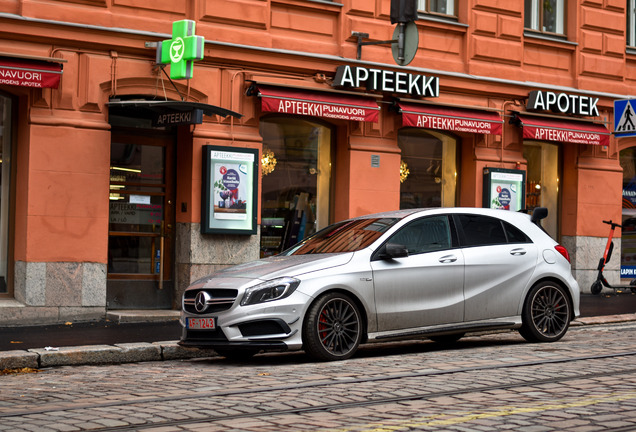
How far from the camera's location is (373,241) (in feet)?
36.5

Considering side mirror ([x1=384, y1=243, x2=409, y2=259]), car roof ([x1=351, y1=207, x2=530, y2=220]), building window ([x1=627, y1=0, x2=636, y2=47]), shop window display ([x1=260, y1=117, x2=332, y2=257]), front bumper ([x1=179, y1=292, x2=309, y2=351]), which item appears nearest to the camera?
front bumper ([x1=179, y1=292, x2=309, y2=351])

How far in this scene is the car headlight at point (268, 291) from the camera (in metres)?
10.3

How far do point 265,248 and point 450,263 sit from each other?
6.68 meters

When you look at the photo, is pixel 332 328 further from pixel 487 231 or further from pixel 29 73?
pixel 29 73

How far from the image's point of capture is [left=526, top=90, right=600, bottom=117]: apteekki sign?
20203 millimetres

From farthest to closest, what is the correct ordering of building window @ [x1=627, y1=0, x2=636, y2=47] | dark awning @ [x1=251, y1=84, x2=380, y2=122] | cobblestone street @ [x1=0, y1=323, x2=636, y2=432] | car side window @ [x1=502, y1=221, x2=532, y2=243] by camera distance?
building window @ [x1=627, y1=0, x2=636, y2=47] < dark awning @ [x1=251, y1=84, x2=380, y2=122] < car side window @ [x1=502, y1=221, x2=532, y2=243] < cobblestone street @ [x1=0, y1=323, x2=636, y2=432]

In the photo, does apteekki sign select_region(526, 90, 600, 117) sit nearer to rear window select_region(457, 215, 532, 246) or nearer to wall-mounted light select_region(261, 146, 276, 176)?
wall-mounted light select_region(261, 146, 276, 176)

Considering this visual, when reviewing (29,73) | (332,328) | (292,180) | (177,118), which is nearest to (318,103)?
(292,180)

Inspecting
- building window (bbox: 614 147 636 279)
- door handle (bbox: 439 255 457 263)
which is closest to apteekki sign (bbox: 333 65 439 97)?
building window (bbox: 614 147 636 279)

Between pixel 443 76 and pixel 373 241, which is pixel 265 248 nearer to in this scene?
pixel 443 76

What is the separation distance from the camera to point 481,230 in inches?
471

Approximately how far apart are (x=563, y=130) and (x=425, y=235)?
970 cm

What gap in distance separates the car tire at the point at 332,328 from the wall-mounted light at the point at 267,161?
708cm

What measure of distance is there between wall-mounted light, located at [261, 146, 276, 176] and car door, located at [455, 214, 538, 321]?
612 cm
